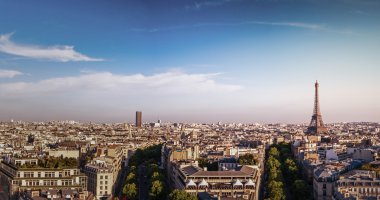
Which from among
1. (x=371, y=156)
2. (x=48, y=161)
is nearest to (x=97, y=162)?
(x=48, y=161)

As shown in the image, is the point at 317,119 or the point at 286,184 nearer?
the point at 286,184

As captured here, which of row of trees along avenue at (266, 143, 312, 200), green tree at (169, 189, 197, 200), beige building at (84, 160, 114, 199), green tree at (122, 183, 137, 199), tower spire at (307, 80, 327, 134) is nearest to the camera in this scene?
green tree at (169, 189, 197, 200)

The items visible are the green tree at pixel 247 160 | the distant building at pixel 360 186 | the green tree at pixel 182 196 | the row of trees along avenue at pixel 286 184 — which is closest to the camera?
the green tree at pixel 182 196

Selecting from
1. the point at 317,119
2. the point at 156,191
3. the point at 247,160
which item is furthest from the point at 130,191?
the point at 317,119

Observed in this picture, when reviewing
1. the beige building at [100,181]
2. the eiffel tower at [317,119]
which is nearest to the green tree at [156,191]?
the beige building at [100,181]

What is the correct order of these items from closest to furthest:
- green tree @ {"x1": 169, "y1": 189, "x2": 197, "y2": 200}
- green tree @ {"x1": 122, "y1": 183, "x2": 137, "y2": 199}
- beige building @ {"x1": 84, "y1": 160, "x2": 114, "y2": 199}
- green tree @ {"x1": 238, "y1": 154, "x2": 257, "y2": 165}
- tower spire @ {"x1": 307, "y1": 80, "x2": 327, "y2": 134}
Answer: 1. green tree @ {"x1": 169, "y1": 189, "x2": 197, "y2": 200}
2. green tree @ {"x1": 122, "y1": 183, "x2": 137, "y2": 199}
3. beige building @ {"x1": 84, "y1": 160, "x2": 114, "y2": 199}
4. green tree @ {"x1": 238, "y1": 154, "x2": 257, "y2": 165}
5. tower spire @ {"x1": 307, "y1": 80, "x2": 327, "y2": 134}

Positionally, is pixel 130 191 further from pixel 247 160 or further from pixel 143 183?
pixel 247 160

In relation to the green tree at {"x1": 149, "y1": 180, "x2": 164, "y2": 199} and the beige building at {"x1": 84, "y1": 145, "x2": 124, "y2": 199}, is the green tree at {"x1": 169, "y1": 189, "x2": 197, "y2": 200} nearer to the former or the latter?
the green tree at {"x1": 149, "y1": 180, "x2": 164, "y2": 199}

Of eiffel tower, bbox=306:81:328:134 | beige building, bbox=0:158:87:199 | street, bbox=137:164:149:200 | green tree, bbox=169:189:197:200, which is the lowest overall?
street, bbox=137:164:149:200

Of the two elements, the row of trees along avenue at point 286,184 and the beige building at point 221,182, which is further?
the row of trees along avenue at point 286,184

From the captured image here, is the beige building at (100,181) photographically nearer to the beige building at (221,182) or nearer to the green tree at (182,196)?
the beige building at (221,182)

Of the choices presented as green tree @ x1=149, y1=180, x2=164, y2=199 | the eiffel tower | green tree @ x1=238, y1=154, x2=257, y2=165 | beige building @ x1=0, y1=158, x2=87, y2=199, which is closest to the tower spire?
the eiffel tower

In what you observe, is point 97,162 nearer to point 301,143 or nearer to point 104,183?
point 104,183
